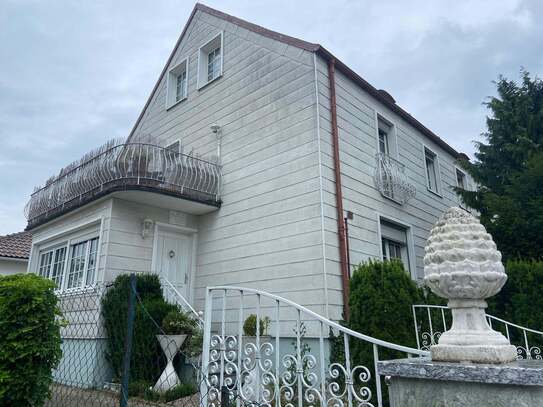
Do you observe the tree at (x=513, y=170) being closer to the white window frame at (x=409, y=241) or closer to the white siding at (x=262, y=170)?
the white window frame at (x=409, y=241)

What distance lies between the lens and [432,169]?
1127 centimetres

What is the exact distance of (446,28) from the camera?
31.9 feet

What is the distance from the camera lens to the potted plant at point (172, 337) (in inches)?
216

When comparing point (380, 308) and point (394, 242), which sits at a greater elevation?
point (394, 242)

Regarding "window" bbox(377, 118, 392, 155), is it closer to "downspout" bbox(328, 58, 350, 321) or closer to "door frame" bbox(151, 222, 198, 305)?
"downspout" bbox(328, 58, 350, 321)

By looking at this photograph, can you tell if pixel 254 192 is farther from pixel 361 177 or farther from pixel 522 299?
pixel 522 299

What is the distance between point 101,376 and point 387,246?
604 cm

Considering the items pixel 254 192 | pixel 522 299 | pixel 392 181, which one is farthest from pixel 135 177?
pixel 522 299

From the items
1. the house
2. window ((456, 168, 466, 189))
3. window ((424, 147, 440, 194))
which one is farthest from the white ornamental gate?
the house

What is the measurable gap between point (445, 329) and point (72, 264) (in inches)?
294

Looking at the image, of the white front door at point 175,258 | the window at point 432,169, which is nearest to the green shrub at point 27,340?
the white front door at point 175,258

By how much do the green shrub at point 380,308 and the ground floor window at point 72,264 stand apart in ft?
17.1

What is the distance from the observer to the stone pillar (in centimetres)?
148

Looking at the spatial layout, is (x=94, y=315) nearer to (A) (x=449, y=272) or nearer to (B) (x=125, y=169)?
(B) (x=125, y=169)
